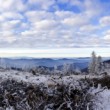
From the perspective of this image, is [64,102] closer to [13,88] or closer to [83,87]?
[83,87]

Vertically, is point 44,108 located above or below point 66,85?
below

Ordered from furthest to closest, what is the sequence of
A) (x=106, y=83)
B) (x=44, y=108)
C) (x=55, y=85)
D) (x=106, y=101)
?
1. (x=106, y=83)
2. (x=55, y=85)
3. (x=106, y=101)
4. (x=44, y=108)

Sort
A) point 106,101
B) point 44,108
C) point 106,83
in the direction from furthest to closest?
point 106,83, point 106,101, point 44,108

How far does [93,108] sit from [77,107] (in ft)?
2.07

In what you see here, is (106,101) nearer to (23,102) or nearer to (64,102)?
(64,102)

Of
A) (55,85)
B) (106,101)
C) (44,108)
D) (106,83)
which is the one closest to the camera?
(44,108)

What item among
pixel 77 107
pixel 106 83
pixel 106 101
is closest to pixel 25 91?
pixel 77 107

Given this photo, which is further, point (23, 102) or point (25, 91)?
point (25, 91)

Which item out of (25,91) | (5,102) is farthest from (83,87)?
(5,102)

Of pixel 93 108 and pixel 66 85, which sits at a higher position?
pixel 66 85

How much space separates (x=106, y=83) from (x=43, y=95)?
3861mm

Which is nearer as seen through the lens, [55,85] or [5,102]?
[5,102]

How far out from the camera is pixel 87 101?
1052 centimetres

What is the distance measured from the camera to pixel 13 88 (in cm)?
1156
